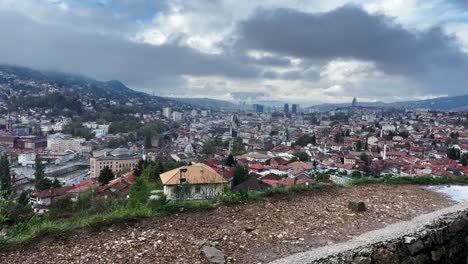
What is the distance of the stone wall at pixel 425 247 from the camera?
2.71 metres

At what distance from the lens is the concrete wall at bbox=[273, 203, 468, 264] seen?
272 centimetres

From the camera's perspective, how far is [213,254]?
123 inches

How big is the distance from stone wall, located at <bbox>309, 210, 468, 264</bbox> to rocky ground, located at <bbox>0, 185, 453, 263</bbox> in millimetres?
705

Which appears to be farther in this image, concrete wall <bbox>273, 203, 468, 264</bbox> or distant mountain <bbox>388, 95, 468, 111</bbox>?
distant mountain <bbox>388, 95, 468, 111</bbox>

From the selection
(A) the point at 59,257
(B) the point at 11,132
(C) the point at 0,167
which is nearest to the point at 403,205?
(A) the point at 59,257

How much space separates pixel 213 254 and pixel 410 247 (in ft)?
5.74

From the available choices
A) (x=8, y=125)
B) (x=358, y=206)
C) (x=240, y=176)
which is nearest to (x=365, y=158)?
(x=240, y=176)

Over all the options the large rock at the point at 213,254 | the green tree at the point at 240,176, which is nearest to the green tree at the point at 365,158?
the green tree at the point at 240,176

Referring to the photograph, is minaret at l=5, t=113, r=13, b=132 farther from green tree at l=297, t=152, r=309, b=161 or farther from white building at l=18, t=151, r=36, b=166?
green tree at l=297, t=152, r=309, b=161

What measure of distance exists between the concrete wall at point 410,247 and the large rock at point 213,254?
1.65 ft

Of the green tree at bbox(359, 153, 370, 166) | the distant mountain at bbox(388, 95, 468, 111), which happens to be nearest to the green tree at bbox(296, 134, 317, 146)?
the green tree at bbox(359, 153, 370, 166)

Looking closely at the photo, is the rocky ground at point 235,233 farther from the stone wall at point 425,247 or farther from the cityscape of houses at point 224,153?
the cityscape of houses at point 224,153

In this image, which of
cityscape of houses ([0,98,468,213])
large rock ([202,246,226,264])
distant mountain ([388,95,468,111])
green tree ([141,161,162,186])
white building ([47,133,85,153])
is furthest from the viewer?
distant mountain ([388,95,468,111])

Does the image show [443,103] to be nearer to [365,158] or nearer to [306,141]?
[306,141]
